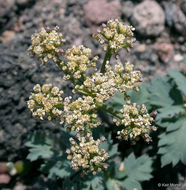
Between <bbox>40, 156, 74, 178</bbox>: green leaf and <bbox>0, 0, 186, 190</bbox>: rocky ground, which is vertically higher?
<bbox>0, 0, 186, 190</bbox>: rocky ground

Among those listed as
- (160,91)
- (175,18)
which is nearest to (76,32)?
(175,18)

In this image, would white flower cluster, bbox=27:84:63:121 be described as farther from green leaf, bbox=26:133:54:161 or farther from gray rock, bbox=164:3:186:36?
gray rock, bbox=164:3:186:36

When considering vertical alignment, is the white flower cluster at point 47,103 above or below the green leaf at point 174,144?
above

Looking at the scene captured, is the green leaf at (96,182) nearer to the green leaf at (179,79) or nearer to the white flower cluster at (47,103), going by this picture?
the white flower cluster at (47,103)

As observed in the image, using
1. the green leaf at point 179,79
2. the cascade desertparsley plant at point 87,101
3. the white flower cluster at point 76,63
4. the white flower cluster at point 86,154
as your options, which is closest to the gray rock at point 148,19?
the green leaf at point 179,79

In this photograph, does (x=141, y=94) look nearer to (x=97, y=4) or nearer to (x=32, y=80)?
(x=32, y=80)

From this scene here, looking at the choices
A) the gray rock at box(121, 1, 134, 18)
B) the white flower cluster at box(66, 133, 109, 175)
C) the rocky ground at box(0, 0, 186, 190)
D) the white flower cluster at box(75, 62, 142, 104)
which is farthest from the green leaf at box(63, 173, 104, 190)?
the gray rock at box(121, 1, 134, 18)

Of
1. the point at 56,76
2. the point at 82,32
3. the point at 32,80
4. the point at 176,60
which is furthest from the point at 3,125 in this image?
the point at 176,60
